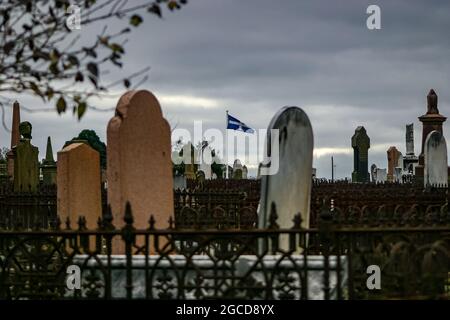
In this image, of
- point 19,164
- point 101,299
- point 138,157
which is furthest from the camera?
point 19,164

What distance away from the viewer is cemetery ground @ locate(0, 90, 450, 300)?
25.0 feet

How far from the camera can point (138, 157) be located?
11.3m

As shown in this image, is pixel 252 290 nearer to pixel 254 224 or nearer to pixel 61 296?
pixel 61 296

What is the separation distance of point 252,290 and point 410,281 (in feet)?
4.74

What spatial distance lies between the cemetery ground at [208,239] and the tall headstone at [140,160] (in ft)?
0.05

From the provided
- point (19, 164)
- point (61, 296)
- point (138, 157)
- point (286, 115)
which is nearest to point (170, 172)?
point (138, 157)

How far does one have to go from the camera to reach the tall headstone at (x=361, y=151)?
41.0 m

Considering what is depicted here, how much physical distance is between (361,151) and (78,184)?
29138 millimetres

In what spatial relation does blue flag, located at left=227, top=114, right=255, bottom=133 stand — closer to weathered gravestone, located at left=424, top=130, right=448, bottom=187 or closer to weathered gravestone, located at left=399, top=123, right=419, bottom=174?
weathered gravestone, located at left=424, top=130, right=448, bottom=187

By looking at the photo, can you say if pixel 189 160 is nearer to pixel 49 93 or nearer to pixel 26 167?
pixel 26 167

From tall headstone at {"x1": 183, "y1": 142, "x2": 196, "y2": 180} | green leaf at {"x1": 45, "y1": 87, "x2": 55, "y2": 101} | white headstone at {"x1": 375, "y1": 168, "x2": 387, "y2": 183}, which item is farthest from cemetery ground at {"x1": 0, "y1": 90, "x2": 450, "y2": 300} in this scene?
white headstone at {"x1": 375, "y1": 168, "x2": 387, "y2": 183}

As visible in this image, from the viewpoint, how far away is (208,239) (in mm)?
7727

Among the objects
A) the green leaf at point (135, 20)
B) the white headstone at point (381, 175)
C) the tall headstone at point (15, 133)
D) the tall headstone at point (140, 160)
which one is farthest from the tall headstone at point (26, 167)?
the white headstone at point (381, 175)

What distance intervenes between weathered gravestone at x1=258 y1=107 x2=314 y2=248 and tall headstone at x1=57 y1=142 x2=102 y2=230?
388cm
